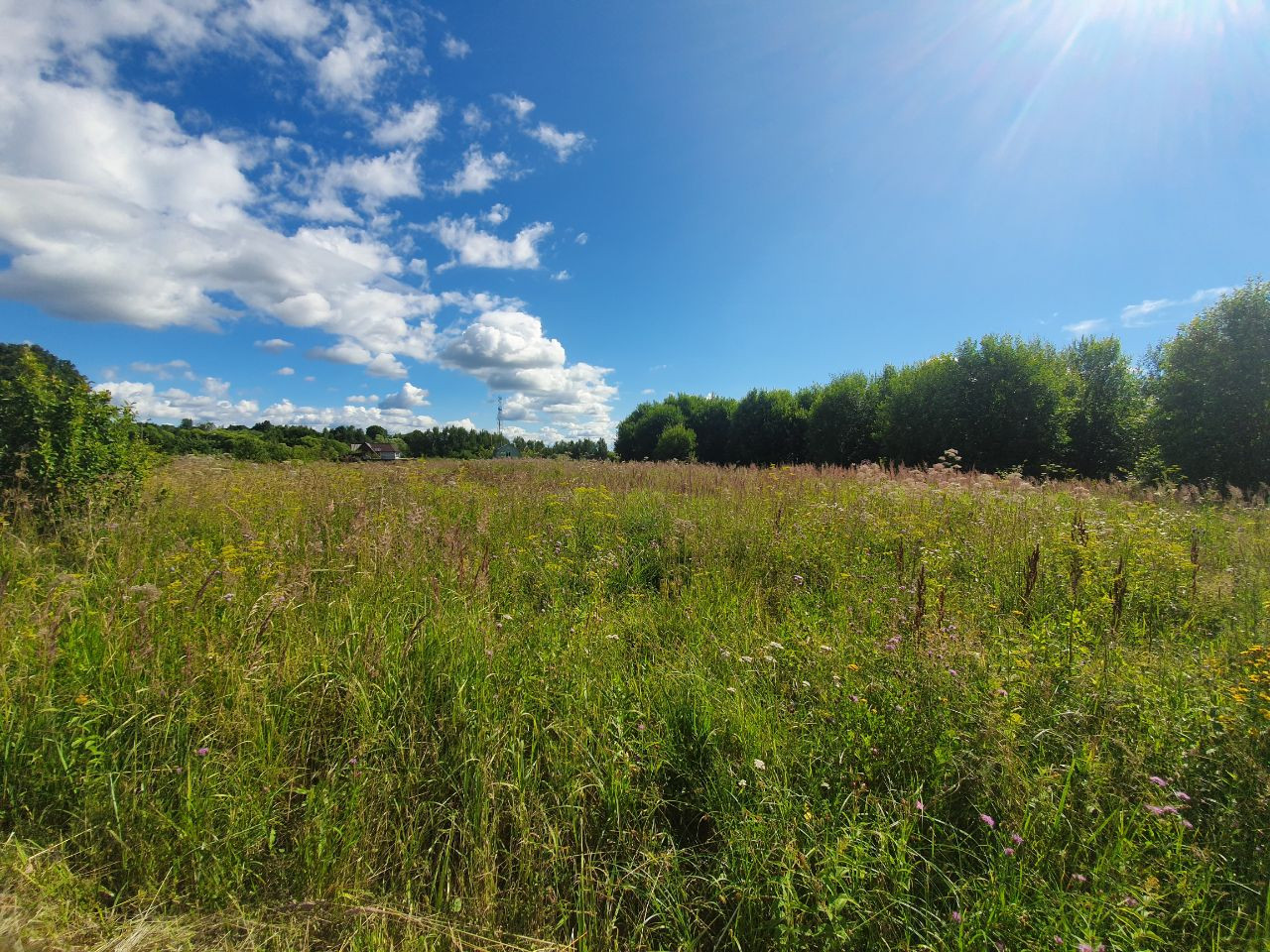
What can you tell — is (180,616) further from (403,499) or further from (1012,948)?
(1012,948)

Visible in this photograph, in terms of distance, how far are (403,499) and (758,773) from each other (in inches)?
219

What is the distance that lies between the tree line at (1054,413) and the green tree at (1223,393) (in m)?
0.03

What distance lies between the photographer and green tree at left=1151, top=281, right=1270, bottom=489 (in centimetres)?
1087

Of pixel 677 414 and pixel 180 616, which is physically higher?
pixel 677 414

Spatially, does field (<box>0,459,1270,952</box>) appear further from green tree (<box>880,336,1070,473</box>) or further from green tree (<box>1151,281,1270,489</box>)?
green tree (<box>880,336,1070,473</box>)

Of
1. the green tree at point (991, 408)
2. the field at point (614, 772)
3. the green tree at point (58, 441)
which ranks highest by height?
the green tree at point (991, 408)

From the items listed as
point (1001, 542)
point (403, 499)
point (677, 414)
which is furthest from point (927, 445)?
point (677, 414)

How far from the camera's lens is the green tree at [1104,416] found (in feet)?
76.0

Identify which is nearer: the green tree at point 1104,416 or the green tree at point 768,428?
the green tree at point 1104,416

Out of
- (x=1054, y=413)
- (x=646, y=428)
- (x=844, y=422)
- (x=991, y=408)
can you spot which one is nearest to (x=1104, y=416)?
(x=1054, y=413)

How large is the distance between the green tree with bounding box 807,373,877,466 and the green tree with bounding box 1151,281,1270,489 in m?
18.3

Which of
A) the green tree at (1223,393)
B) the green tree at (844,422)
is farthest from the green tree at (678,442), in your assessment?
the green tree at (1223,393)

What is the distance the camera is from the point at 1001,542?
15.1 feet

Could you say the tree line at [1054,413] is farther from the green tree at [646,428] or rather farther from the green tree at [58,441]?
the green tree at [58,441]
